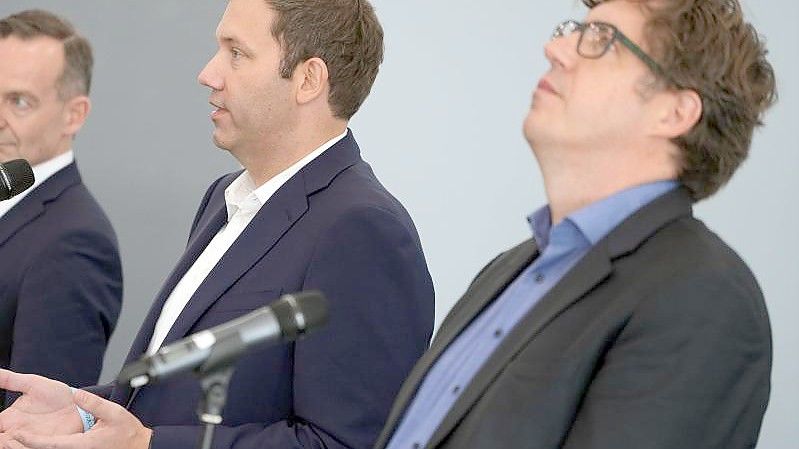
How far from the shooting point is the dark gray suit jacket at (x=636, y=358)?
1.81 meters

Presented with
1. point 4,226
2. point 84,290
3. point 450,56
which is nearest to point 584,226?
point 84,290

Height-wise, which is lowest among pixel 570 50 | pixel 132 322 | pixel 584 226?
pixel 132 322

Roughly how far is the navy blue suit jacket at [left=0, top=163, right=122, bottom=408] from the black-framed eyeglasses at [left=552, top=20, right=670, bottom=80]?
175 centimetres

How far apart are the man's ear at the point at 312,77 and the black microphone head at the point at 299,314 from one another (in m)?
1.22

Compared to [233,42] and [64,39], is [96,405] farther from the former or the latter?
[64,39]

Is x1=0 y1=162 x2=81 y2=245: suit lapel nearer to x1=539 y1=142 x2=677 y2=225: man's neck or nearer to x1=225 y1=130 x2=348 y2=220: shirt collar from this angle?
x1=225 y1=130 x2=348 y2=220: shirt collar

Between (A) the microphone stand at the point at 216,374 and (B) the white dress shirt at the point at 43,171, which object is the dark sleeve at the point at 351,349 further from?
(B) the white dress shirt at the point at 43,171

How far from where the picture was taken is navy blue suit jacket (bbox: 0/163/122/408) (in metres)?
3.35

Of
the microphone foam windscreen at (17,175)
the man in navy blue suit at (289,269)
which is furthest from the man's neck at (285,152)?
the microphone foam windscreen at (17,175)

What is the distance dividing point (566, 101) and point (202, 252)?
42.9 inches

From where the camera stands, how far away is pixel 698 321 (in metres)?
1.83

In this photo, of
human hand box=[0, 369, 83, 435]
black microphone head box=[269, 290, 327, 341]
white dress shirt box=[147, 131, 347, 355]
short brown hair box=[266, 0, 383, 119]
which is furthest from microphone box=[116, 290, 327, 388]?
short brown hair box=[266, 0, 383, 119]

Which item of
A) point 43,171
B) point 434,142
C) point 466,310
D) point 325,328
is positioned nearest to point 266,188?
point 325,328

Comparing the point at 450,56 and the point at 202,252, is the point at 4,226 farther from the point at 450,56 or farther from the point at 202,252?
the point at 450,56
